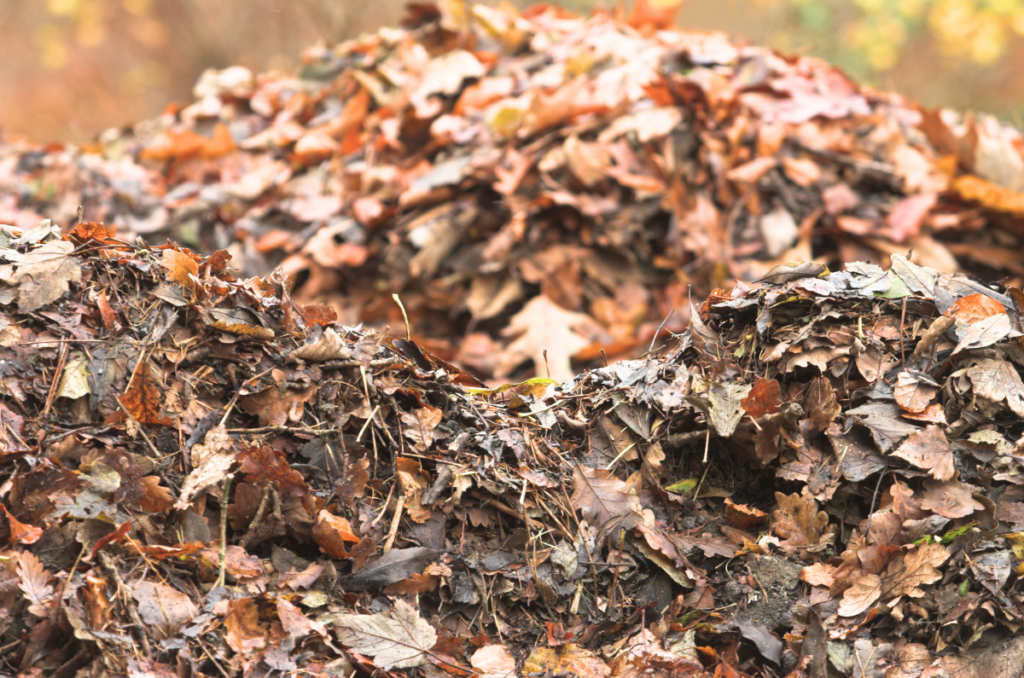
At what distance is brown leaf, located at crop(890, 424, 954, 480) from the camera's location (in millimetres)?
1426

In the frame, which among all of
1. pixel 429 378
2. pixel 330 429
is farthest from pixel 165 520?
pixel 429 378

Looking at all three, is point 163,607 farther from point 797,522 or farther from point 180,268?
point 797,522

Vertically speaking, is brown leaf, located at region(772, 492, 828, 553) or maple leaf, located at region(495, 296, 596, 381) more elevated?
brown leaf, located at region(772, 492, 828, 553)

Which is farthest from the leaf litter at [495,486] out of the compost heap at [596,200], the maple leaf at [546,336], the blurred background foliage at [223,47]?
the blurred background foliage at [223,47]

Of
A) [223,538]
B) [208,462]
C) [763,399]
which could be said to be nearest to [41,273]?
[208,462]

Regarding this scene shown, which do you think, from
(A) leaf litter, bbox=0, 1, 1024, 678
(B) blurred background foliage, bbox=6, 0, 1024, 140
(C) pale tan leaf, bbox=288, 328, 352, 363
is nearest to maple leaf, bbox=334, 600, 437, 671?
(A) leaf litter, bbox=0, 1, 1024, 678

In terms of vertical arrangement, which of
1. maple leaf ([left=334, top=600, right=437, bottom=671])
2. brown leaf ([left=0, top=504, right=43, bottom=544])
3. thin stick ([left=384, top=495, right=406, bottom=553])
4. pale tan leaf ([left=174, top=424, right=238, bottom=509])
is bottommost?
maple leaf ([left=334, top=600, right=437, bottom=671])

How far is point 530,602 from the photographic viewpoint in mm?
1443

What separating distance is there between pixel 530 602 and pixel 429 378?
1.62ft

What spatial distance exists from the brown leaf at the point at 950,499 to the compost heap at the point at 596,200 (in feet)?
5.46

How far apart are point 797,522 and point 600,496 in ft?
1.30

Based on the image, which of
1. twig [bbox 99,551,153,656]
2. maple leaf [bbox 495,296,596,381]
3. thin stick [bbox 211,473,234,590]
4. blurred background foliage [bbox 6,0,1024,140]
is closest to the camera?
twig [bbox 99,551,153,656]

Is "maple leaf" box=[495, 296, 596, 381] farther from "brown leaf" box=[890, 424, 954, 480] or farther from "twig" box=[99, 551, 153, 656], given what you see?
"twig" box=[99, 551, 153, 656]

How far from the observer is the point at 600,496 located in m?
1.52
